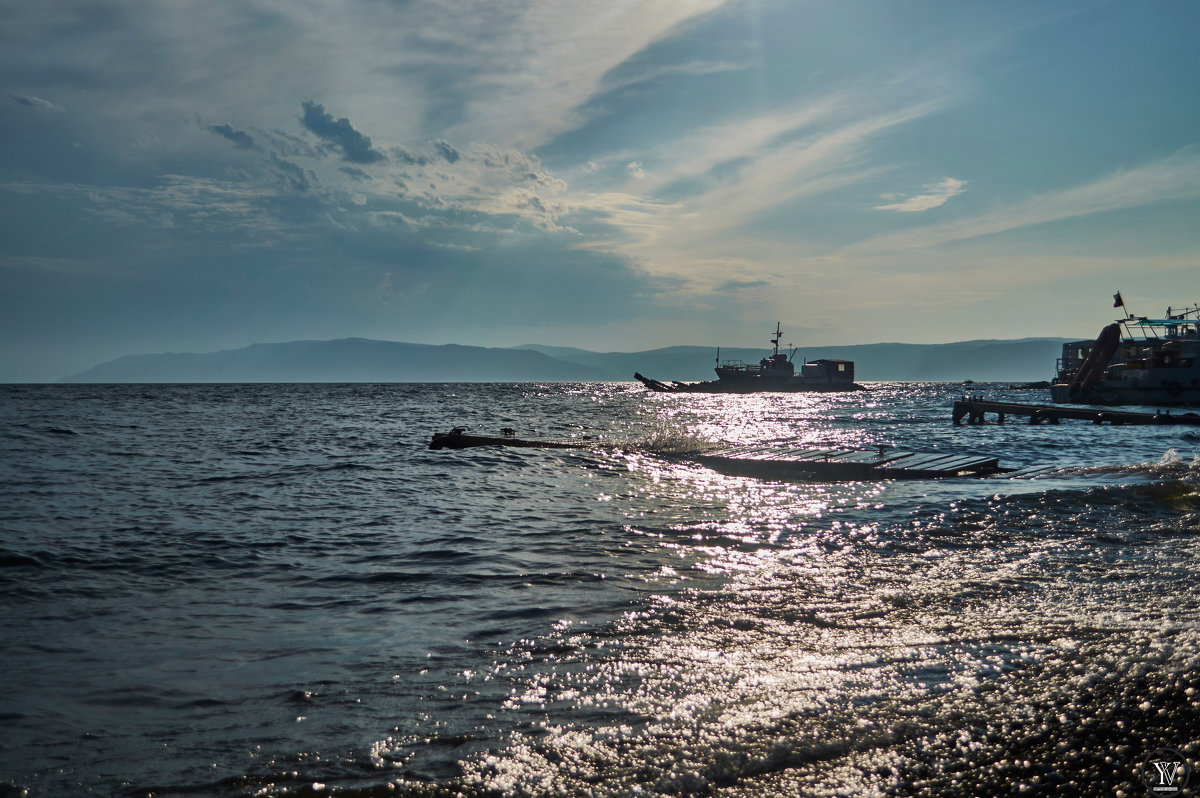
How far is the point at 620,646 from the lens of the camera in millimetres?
6613

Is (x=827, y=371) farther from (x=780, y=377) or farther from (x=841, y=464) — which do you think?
(x=841, y=464)

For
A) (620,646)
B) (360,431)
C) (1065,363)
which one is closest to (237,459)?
(360,431)

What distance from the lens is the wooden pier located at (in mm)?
38812

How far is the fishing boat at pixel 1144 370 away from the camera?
202ft

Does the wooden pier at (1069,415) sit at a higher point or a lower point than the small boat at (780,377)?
lower

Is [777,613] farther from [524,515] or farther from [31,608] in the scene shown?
[31,608]

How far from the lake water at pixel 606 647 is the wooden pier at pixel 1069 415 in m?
28.8

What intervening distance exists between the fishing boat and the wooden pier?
19.6m

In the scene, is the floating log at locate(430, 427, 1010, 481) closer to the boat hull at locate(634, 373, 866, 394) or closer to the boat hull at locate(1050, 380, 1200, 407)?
the boat hull at locate(1050, 380, 1200, 407)

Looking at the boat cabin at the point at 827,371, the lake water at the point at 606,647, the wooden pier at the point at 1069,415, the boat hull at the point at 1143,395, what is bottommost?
the lake water at the point at 606,647

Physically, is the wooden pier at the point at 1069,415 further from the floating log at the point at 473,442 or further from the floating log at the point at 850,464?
the floating log at the point at 473,442

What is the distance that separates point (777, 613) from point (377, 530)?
29.2 feet

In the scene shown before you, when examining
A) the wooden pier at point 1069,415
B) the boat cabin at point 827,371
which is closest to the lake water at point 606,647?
the wooden pier at point 1069,415

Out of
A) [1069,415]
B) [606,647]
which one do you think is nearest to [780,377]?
[1069,415]
